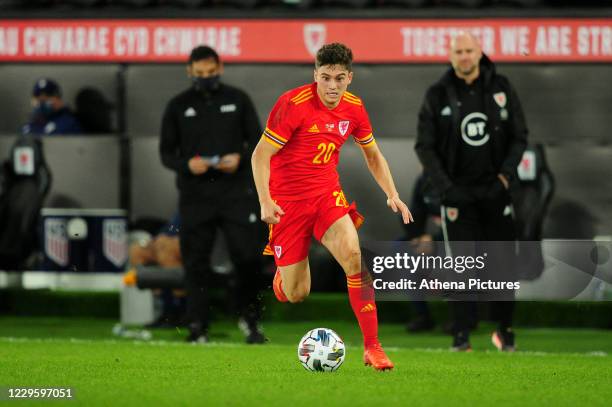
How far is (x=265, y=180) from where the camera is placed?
8391 mm

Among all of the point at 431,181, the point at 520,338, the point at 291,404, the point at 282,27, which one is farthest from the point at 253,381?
the point at 282,27

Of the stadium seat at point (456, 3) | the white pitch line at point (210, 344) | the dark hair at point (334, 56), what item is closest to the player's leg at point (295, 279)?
the dark hair at point (334, 56)

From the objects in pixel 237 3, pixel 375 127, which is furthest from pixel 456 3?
pixel 237 3

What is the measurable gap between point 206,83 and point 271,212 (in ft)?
10.1

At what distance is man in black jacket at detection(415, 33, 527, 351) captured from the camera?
408 inches

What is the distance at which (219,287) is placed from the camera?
42.3ft

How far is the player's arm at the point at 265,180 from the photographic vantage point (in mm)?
8242

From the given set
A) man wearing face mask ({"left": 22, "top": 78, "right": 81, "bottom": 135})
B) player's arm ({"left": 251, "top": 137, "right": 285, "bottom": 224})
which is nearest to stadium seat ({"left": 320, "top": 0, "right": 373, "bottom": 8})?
man wearing face mask ({"left": 22, "top": 78, "right": 81, "bottom": 135})

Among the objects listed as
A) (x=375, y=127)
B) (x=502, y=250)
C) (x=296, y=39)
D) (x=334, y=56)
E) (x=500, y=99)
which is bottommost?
(x=502, y=250)

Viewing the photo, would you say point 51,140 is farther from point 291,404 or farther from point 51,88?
point 291,404

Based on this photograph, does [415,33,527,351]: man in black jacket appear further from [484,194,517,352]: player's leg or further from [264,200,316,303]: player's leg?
[264,200,316,303]: player's leg

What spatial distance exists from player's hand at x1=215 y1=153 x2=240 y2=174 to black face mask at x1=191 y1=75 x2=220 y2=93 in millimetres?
572

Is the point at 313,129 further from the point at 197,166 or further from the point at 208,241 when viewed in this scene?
the point at 208,241

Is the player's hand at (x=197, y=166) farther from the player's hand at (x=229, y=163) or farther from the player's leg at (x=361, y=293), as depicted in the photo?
the player's leg at (x=361, y=293)
